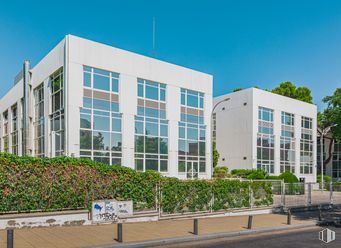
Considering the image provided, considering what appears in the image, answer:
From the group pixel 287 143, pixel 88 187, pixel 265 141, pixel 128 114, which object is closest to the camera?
pixel 88 187

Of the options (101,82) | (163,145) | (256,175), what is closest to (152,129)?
(163,145)

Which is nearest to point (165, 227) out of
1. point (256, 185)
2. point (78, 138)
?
point (256, 185)

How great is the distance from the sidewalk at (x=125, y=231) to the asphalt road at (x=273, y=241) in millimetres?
939

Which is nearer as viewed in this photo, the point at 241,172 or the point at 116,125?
the point at 116,125

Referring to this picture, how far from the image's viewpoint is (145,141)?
32.2m

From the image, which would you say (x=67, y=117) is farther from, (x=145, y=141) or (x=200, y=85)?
(x=200, y=85)

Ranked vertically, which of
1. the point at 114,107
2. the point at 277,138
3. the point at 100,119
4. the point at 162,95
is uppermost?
the point at 162,95

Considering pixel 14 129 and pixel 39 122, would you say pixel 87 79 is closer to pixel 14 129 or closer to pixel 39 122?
pixel 39 122

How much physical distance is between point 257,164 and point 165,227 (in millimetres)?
33664

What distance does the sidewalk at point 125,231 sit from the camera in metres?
10.7

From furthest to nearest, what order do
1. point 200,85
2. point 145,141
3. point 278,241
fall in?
1. point 200,85
2. point 145,141
3. point 278,241

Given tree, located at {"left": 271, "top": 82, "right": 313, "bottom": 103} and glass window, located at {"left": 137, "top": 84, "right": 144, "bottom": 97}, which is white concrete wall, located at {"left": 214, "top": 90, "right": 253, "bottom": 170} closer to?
tree, located at {"left": 271, "top": 82, "right": 313, "bottom": 103}

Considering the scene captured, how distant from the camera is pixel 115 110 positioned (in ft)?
99.6

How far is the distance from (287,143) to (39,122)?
34.0 metres
